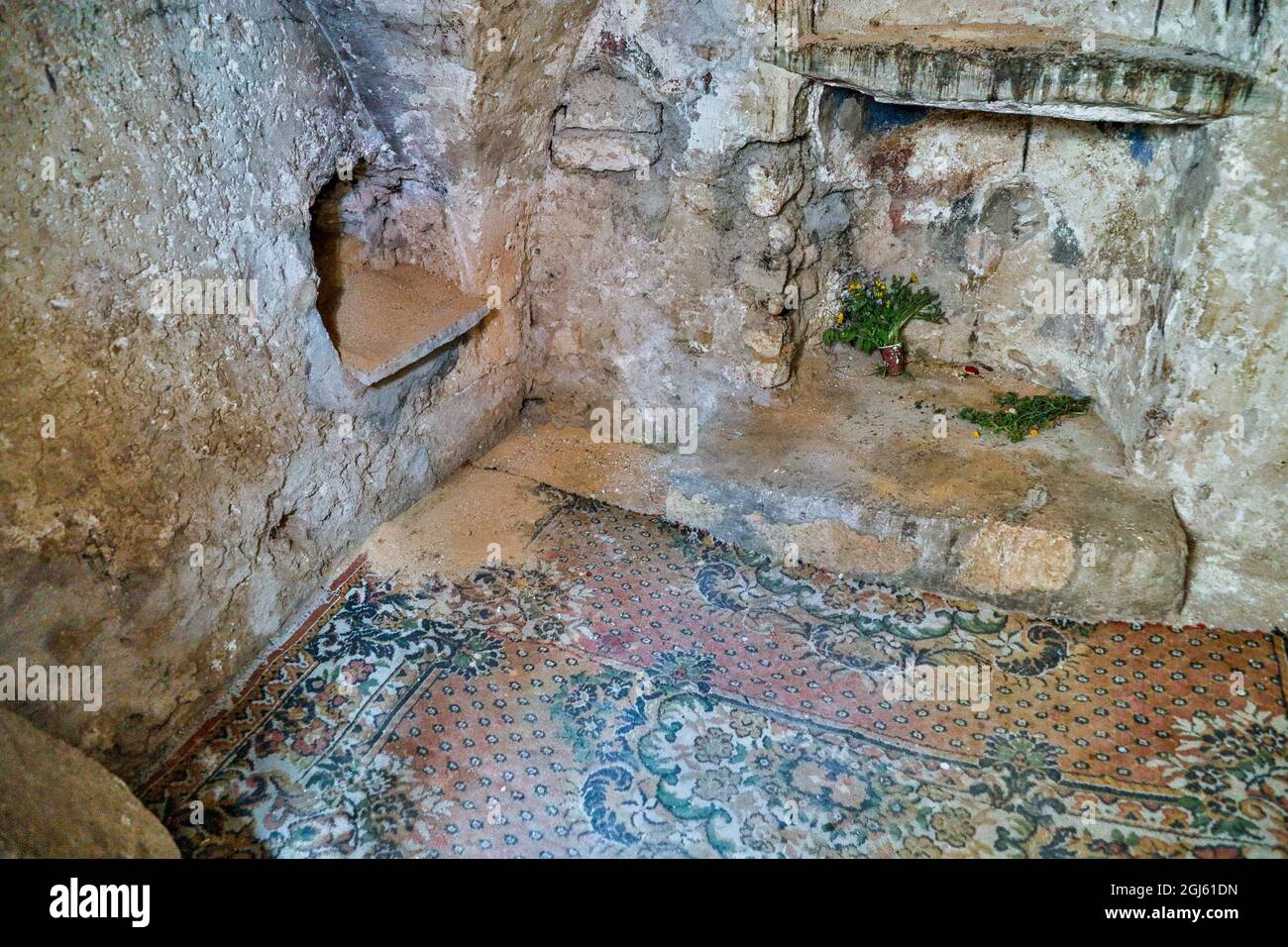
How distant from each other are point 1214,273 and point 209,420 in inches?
146

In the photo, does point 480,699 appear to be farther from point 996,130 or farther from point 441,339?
point 996,130

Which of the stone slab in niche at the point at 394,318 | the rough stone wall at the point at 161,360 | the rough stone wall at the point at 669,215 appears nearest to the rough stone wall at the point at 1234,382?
the rough stone wall at the point at 669,215

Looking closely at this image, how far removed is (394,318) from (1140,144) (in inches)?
128

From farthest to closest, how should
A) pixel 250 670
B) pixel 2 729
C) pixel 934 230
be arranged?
pixel 934 230
pixel 250 670
pixel 2 729

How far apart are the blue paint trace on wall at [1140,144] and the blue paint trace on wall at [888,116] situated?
895mm

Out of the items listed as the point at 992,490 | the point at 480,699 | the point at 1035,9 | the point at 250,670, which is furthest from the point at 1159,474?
the point at 250,670

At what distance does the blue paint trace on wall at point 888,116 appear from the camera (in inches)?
190

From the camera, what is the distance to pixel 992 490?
14.3ft

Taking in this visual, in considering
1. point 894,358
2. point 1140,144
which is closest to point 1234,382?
point 1140,144

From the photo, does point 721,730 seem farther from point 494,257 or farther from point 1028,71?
point 1028,71

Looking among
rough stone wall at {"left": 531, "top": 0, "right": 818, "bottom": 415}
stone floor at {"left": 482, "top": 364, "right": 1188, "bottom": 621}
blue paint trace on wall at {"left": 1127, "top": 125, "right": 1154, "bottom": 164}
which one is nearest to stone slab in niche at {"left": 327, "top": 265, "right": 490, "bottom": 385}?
rough stone wall at {"left": 531, "top": 0, "right": 818, "bottom": 415}

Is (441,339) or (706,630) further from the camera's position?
(441,339)

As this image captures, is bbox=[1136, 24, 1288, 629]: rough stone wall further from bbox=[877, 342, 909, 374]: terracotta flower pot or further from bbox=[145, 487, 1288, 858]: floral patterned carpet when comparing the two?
bbox=[877, 342, 909, 374]: terracotta flower pot
